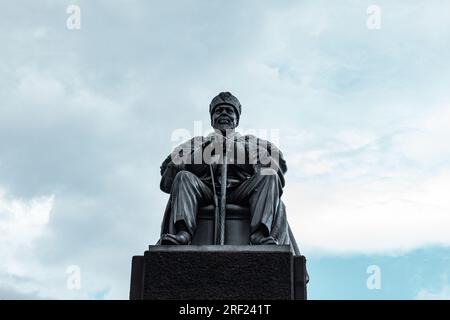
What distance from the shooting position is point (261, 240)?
32.5 ft

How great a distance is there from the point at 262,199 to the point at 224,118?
1.80 m

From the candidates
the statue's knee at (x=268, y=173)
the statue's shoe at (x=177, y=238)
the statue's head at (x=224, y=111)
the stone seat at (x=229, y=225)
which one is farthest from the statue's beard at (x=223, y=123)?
the statue's shoe at (x=177, y=238)

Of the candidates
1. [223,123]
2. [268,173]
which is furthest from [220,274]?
[223,123]

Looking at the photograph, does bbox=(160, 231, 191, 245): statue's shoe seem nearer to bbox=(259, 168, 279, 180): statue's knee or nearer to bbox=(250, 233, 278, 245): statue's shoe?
bbox=(250, 233, 278, 245): statue's shoe

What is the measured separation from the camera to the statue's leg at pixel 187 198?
33.0ft

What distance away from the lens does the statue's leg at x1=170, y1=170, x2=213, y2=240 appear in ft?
33.0

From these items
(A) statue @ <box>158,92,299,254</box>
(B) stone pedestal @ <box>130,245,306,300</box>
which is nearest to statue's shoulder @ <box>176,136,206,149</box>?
(A) statue @ <box>158,92,299,254</box>

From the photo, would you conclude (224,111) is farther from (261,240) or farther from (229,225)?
(261,240)

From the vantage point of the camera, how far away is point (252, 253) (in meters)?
9.50

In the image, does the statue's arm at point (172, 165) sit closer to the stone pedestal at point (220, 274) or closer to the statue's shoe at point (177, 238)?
the statue's shoe at point (177, 238)

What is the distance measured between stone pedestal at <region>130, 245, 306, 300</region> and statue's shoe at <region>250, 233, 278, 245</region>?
25 centimetres

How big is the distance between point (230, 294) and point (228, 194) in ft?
5.49
